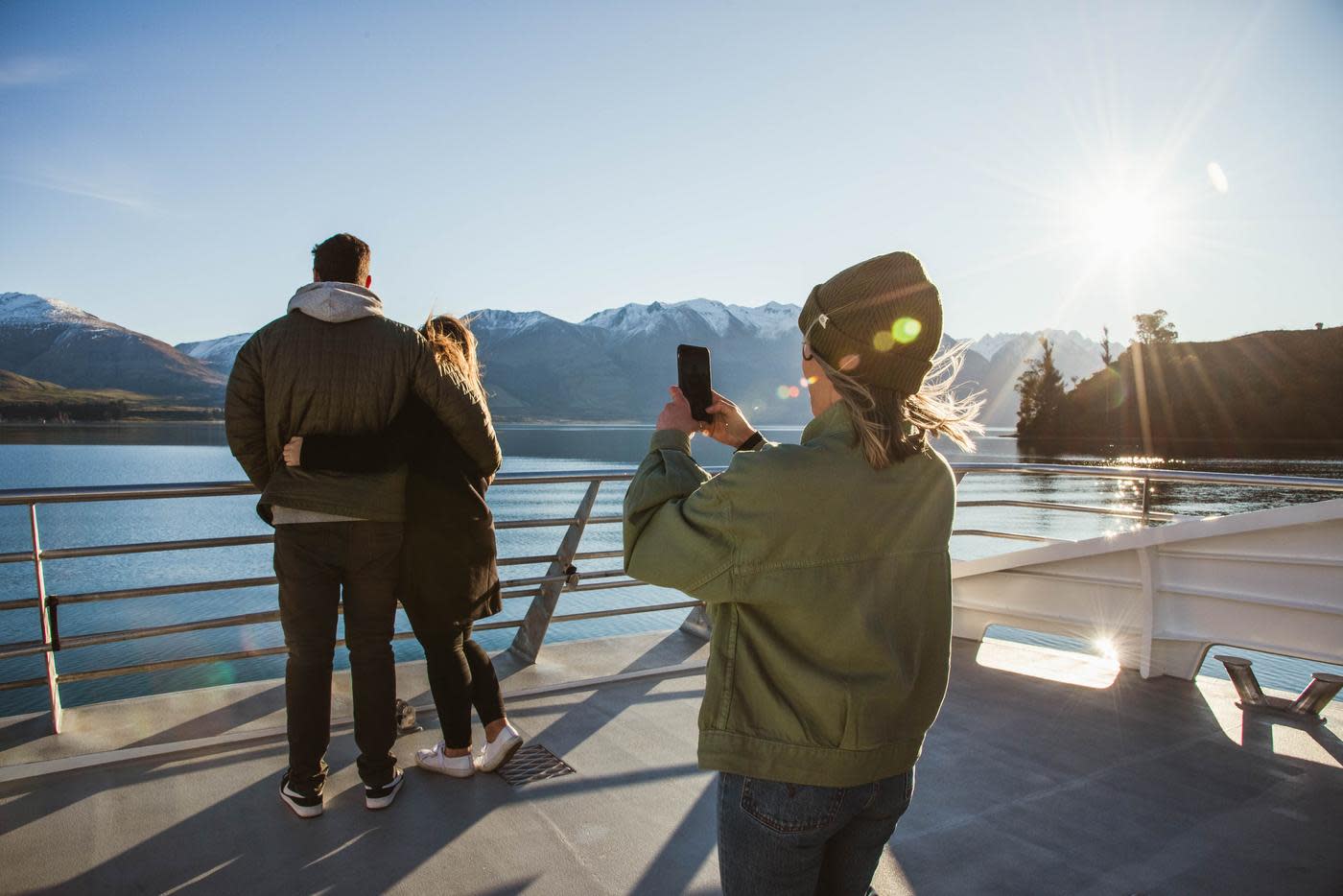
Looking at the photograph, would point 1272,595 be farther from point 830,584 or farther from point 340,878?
point 340,878

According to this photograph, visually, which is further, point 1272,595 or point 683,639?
point 683,639

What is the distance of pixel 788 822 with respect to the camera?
1100 millimetres

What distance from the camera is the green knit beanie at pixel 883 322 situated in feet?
3.67

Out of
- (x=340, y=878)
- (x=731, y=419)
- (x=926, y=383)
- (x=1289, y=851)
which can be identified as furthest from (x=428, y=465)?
(x=1289, y=851)

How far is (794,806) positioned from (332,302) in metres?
2.02

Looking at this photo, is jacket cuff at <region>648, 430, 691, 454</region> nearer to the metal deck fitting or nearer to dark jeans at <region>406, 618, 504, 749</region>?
dark jeans at <region>406, 618, 504, 749</region>

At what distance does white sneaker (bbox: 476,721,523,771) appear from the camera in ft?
9.31

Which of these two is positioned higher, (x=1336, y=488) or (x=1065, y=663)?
(x=1336, y=488)

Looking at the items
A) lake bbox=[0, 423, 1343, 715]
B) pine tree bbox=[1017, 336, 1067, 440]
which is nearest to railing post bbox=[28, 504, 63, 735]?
lake bbox=[0, 423, 1343, 715]

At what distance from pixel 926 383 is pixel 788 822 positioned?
75 centimetres

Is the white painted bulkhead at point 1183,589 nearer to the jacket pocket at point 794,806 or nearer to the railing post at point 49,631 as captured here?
the jacket pocket at point 794,806

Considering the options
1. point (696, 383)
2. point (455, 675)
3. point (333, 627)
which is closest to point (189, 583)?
point (333, 627)

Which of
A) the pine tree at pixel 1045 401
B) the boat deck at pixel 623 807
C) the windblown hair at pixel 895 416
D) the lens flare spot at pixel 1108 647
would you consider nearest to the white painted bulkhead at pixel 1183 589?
the lens flare spot at pixel 1108 647

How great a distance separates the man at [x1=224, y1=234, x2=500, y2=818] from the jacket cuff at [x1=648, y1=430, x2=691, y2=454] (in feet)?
5.05
